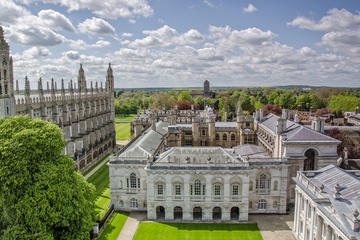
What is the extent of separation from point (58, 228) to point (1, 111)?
2073 cm

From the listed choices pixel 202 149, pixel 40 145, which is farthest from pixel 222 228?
pixel 40 145

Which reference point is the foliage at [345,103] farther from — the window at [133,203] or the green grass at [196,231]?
the window at [133,203]

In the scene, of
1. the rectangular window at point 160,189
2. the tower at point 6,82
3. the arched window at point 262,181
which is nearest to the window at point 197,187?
the rectangular window at point 160,189

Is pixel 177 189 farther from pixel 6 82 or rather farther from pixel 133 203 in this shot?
pixel 6 82

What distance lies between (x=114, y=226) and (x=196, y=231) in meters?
10.2

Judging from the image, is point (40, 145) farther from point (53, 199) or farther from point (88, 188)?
point (88, 188)

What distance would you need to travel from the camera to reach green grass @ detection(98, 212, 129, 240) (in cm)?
3225

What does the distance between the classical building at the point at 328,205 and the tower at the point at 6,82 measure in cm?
3963

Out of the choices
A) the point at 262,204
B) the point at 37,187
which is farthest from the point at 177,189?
the point at 37,187

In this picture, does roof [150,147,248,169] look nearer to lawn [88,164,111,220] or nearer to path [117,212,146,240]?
path [117,212,146,240]

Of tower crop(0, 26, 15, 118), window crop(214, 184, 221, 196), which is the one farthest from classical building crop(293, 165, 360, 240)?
tower crop(0, 26, 15, 118)

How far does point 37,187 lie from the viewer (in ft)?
79.1

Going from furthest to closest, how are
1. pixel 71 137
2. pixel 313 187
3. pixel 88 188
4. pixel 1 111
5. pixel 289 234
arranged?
pixel 71 137 → pixel 1 111 → pixel 289 234 → pixel 88 188 → pixel 313 187

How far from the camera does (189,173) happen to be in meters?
35.2
